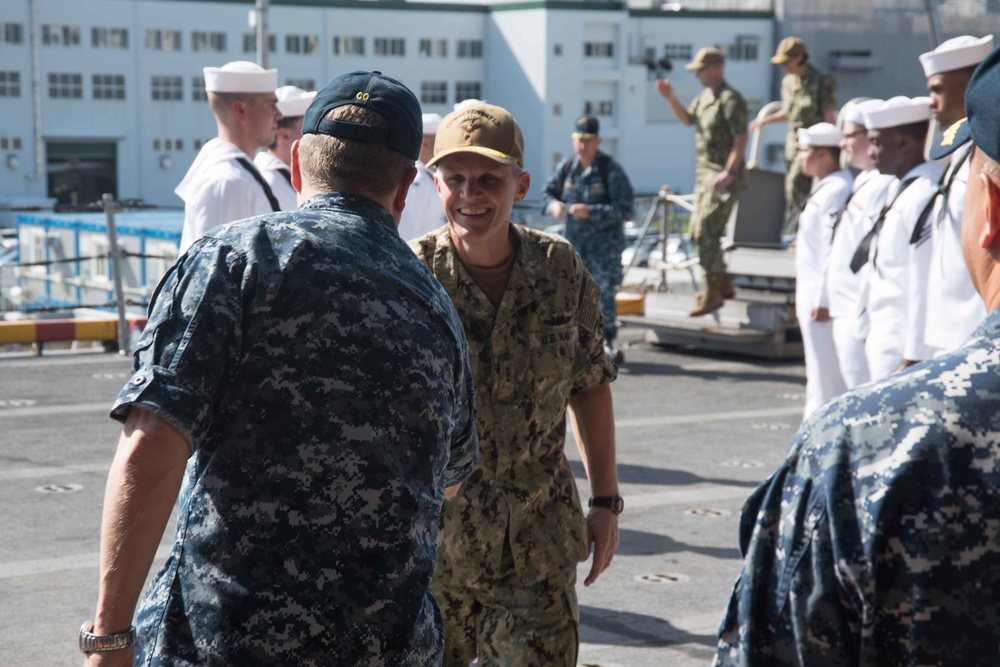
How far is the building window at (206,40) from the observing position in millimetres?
72688

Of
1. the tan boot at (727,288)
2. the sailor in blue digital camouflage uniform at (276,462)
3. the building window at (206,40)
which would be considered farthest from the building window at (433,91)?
the sailor in blue digital camouflage uniform at (276,462)

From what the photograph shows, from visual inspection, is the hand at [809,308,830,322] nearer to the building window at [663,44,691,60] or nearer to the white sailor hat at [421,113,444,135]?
the white sailor hat at [421,113,444,135]

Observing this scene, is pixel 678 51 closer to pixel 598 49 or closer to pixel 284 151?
pixel 598 49

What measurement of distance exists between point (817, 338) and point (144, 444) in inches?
234

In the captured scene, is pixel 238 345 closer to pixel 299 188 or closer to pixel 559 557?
pixel 299 188

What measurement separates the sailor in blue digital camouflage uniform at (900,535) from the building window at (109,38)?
239ft

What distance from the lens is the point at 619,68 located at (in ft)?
269

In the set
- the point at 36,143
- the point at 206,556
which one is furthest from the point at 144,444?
the point at 36,143

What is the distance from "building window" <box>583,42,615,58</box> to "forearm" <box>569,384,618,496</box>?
79.1 metres

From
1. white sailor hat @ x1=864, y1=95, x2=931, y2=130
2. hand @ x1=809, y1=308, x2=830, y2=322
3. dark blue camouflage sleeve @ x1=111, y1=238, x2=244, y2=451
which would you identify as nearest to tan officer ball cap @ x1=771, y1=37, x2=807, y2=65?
hand @ x1=809, y1=308, x2=830, y2=322

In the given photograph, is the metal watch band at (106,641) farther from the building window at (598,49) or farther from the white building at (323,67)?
the building window at (598,49)

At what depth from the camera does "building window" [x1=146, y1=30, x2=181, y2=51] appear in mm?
71562

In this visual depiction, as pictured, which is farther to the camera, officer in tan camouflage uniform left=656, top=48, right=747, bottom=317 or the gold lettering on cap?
officer in tan camouflage uniform left=656, top=48, right=747, bottom=317

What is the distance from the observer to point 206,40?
72.9 m
